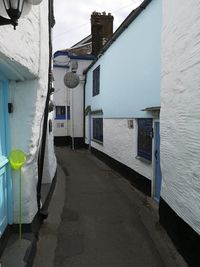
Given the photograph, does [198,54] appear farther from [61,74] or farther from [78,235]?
[61,74]

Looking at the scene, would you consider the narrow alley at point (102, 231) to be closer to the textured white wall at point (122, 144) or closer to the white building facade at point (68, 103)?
the textured white wall at point (122, 144)

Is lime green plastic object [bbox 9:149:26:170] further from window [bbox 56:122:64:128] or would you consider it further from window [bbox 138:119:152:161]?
window [bbox 56:122:64:128]

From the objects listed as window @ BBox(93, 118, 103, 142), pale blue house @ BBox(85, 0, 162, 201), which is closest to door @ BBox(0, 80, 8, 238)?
pale blue house @ BBox(85, 0, 162, 201)

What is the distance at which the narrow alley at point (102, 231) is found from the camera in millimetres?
5000

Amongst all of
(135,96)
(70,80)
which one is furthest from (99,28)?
(135,96)

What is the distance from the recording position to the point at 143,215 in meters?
7.14

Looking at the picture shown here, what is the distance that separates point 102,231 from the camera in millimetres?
6141

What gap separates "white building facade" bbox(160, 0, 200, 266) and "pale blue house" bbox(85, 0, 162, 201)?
58.9 inches

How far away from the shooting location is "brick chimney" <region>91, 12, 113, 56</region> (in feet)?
66.2

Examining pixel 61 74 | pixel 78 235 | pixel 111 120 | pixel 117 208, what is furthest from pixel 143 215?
pixel 61 74

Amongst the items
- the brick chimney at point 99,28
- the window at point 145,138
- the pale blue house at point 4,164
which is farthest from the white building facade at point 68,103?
the pale blue house at point 4,164

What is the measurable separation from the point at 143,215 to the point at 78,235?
180 centimetres

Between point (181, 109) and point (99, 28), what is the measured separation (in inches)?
642

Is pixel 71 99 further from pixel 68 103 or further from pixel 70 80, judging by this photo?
pixel 70 80
